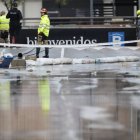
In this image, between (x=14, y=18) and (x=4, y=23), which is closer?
(x=14, y=18)

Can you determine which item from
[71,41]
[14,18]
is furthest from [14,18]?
[71,41]

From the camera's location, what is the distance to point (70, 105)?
1000 cm

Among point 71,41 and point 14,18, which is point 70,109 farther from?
point 71,41

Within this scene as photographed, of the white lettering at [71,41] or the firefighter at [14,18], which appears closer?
the firefighter at [14,18]

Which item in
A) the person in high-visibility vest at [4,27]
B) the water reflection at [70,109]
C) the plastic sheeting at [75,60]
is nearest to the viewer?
the water reflection at [70,109]

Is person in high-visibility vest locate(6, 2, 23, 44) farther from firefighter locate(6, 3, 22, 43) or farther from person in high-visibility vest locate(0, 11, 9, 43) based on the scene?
person in high-visibility vest locate(0, 11, 9, 43)

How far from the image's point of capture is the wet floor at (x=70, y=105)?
777 cm

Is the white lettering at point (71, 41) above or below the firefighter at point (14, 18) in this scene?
below

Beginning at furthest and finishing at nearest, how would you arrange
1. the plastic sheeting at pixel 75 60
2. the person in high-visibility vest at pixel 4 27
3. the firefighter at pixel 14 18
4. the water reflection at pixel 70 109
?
the person in high-visibility vest at pixel 4 27 < the firefighter at pixel 14 18 < the plastic sheeting at pixel 75 60 < the water reflection at pixel 70 109

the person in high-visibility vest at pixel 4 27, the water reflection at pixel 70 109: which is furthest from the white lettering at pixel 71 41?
the water reflection at pixel 70 109

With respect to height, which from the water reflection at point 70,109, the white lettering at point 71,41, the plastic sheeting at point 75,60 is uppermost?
the white lettering at point 71,41

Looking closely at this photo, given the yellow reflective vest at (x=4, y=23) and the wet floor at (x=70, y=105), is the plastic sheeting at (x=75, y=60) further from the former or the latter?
the yellow reflective vest at (x=4, y=23)

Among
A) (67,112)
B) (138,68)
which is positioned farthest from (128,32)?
(67,112)

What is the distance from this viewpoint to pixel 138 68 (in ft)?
57.0
